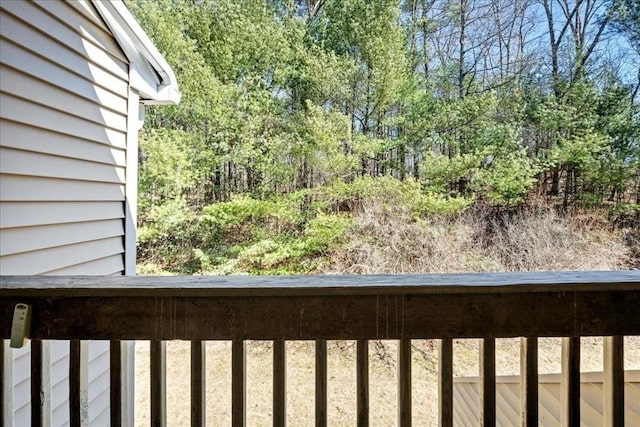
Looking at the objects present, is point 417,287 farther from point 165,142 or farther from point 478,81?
point 478,81

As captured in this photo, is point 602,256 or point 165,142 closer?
point 602,256

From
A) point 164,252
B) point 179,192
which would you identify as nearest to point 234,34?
point 179,192

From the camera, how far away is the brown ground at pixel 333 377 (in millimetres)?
3777

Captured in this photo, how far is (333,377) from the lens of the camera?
4.38 m

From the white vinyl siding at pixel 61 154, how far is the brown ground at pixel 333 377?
78.9 inches

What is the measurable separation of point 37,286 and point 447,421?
2.56ft

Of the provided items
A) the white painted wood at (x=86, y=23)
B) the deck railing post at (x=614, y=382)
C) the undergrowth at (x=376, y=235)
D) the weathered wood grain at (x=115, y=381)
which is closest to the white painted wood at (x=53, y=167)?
the white painted wood at (x=86, y=23)

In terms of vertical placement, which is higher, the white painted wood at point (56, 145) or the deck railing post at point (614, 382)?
the white painted wood at point (56, 145)

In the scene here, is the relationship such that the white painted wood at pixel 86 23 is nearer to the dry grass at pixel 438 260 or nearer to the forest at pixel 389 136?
the dry grass at pixel 438 260

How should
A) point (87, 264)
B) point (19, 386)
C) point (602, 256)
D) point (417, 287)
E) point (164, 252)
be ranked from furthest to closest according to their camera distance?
1. point (164, 252)
2. point (602, 256)
3. point (87, 264)
4. point (19, 386)
5. point (417, 287)

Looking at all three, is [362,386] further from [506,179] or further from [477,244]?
[506,179]

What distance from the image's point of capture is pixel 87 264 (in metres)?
2.00

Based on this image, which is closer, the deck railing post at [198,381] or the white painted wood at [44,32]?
the deck railing post at [198,381]

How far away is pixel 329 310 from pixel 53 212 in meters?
1.46
